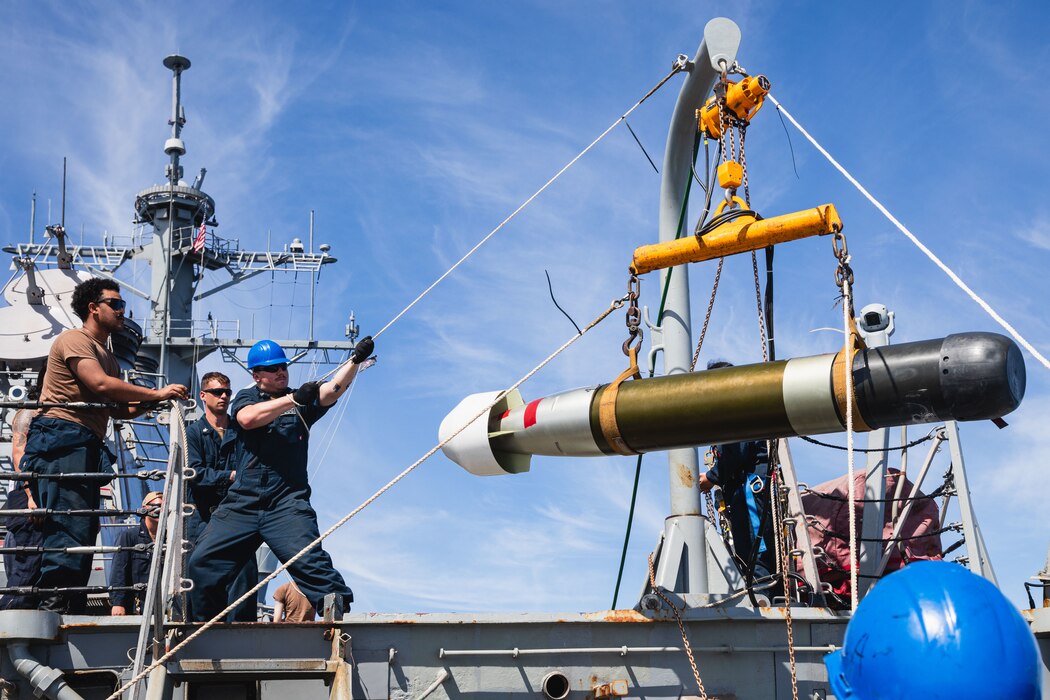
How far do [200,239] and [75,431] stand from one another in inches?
807

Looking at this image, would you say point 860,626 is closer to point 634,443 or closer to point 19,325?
point 634,443

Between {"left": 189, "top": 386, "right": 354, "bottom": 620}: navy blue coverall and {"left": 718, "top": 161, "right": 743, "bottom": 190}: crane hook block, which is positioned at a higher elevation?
{"left": 718, "top": 161, "right": 743, "bottom": 190}: crane hook block

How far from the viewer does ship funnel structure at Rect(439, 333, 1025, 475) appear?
501 cm

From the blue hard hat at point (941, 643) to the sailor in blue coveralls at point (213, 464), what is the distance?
4497mm

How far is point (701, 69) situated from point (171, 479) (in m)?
4.36

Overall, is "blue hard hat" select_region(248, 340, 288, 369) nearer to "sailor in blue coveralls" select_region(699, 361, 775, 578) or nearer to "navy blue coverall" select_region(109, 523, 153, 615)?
"navy blue coverall" select_region(109, 523, 153, 615)

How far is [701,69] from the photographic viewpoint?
306 inches

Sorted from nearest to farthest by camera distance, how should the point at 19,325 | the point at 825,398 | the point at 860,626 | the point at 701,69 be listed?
the point at 860,626
the point at 825,398
the point at 701,69
the point at 19,325

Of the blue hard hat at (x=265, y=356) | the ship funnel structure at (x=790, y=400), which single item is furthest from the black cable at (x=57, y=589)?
the ship funnel structure at (x=790, y=400)

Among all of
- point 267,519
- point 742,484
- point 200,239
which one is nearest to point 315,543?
point 267,519

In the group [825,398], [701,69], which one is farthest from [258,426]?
[701,69]

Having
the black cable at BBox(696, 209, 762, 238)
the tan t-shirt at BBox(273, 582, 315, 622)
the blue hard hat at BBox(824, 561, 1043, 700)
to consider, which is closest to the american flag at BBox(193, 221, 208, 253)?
the tan t-shirt at BBox(273, 582, 315, 622)

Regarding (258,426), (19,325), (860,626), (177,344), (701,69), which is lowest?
(860,626)

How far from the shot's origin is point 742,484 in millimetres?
8227
